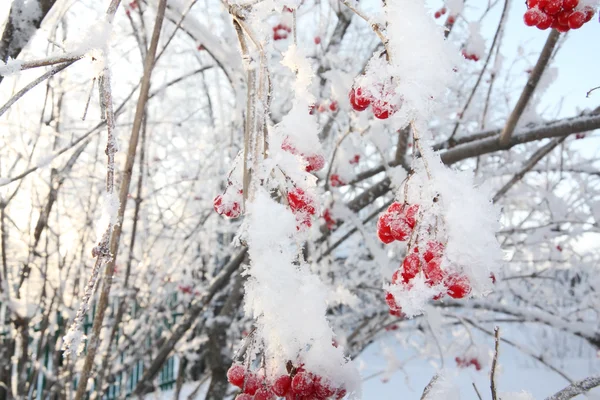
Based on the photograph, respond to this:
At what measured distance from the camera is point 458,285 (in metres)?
0.60

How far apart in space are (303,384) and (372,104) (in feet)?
1.40

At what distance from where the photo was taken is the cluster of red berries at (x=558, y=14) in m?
1.16

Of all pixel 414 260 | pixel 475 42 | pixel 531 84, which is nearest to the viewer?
pixel 414 260

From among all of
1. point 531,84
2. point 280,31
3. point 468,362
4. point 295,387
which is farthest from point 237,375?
point 468,362

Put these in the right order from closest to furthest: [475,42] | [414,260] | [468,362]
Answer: [414,260], [475,42], [468,362]

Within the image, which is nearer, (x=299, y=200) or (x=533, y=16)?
(x=299, y=200)


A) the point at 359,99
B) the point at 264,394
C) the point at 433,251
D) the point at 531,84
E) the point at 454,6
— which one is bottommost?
the point at 264,394

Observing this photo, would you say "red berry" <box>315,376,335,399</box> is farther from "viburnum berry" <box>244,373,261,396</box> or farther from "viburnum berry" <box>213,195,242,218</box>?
"viburnum berry" <box>213,195,242,218</box>

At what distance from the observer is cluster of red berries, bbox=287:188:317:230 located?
0.70 metres

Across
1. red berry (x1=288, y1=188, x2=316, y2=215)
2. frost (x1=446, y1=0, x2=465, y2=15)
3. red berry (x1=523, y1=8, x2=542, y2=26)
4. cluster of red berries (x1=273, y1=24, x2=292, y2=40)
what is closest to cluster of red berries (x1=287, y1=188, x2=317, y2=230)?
red berry (x1=288, y1=188, x2=316, y2=215)

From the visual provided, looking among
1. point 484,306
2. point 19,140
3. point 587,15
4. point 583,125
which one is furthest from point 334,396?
point 19,140

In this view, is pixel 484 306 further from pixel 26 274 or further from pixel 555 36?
pixel 26 274

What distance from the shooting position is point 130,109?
4.40 m

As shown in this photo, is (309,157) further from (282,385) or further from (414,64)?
(282,385)
